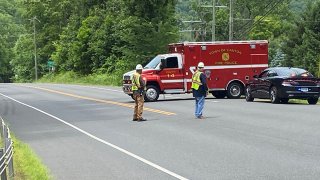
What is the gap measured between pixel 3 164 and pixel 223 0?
90.2 m

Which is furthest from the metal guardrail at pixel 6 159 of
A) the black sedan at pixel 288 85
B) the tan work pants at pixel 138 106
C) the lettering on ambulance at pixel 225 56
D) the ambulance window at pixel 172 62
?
the lettering on ambulance at pixel 225 56

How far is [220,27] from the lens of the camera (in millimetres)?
88750

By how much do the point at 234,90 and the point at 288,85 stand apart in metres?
6.16

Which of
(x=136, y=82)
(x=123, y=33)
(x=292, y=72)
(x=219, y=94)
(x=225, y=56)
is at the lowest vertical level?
(x=219, y=94)

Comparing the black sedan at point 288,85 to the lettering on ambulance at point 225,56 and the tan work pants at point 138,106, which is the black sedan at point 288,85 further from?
the tan work pants at point 138,106

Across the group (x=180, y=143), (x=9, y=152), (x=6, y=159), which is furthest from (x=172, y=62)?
(x=6, y=159)

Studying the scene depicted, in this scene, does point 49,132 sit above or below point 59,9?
below

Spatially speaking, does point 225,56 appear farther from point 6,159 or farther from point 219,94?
point 6,159

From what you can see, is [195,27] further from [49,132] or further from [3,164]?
[3,164]

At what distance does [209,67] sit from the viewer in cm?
2911

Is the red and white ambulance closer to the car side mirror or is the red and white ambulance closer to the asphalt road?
the car side mirror

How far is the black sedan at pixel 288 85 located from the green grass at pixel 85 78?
30.0 meters

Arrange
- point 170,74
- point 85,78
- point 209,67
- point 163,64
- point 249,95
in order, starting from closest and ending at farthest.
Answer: point 249,95 → point 163,64 → point 170,74 → point 209,67 → point 85,78

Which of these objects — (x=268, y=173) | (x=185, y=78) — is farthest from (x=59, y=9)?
(x=268, y=173)
